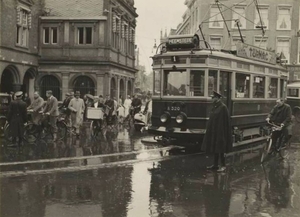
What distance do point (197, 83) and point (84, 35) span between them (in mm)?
19085

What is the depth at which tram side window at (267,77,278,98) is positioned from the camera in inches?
650

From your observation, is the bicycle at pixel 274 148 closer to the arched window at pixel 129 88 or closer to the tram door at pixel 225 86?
the tram door at pixel 225 86

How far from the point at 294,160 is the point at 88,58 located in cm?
2020

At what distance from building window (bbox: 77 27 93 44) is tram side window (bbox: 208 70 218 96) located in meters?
18.9

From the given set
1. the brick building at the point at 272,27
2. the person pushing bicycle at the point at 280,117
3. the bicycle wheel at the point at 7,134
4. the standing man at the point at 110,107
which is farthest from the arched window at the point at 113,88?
the person pushing bicycle at the point at 280,117

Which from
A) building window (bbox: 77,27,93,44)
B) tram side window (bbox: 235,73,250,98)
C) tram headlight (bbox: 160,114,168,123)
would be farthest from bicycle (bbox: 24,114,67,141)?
building window (bbox: 77,27,93,44)

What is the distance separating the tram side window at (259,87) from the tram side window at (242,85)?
2.06ft

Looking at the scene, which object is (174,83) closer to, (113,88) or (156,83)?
(156,83)

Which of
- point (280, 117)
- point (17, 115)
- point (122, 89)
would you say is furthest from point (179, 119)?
point (122, 89)

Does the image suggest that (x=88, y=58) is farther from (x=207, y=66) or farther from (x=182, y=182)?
(x=182, y=182)

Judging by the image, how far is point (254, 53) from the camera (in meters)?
15.4

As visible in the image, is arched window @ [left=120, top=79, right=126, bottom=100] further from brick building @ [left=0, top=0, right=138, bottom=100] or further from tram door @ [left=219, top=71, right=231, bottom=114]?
tram door @ [left=219, top=71, right=231, bottom=114]

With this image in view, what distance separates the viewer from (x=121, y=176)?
30.5 ft

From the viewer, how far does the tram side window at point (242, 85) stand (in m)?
13.8
